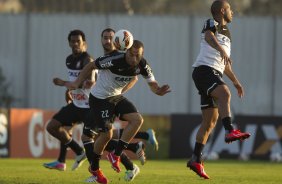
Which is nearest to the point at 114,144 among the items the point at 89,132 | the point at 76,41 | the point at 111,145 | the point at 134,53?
the point at 111,145

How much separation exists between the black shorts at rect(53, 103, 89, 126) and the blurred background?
63.8 ft

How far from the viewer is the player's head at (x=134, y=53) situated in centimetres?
1298

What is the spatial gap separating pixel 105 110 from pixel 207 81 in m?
1.51

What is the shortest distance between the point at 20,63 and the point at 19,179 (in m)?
24.0

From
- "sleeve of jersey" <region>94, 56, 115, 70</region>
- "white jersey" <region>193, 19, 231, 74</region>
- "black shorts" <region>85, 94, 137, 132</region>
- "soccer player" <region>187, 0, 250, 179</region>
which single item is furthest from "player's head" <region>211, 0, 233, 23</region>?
"black shorts" <region>85, 94, 137, 132</region>

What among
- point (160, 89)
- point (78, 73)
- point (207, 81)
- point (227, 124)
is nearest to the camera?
point (227, 124)

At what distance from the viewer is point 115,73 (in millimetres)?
13312

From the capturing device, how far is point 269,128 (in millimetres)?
24156

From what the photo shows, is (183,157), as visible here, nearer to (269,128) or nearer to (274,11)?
(269,128)

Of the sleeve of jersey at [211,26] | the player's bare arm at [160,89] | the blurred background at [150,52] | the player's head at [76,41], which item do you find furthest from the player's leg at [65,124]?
the blurred background at [150,52]

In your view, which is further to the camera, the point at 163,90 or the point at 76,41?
the point at 76,41

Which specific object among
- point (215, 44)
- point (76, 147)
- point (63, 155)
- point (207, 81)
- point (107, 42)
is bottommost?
point (63, 155)

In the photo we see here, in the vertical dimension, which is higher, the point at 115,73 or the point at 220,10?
the point at 220,10

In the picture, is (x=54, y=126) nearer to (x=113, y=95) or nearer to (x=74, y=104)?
(x=74, y=104)
